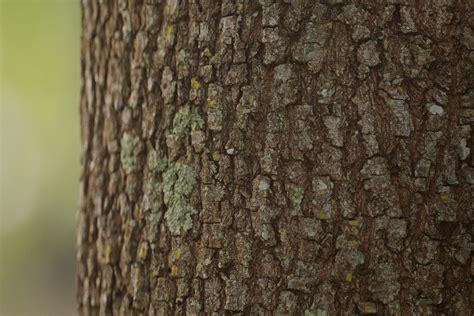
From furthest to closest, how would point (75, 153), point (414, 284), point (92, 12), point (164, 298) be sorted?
point (75, 153), point (92, 12), point (164, 298), point (414, 284)

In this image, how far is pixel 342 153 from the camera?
135 cm

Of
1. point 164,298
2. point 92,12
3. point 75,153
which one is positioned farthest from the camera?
point 75,153

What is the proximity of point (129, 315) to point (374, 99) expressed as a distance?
26.2 inches

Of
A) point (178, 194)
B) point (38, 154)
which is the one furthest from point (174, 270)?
point (38, 154)

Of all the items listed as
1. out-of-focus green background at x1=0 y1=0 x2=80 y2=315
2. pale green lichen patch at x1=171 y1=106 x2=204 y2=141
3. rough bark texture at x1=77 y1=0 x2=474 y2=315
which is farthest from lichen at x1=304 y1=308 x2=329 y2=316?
out-of-focus green background at x1=0 y1=0 x2=80 y2=315

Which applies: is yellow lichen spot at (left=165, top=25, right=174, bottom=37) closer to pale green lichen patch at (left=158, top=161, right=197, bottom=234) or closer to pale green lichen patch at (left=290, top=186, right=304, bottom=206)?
pale green lichen patch at (left=158, top=161, right=197, bottom=234)

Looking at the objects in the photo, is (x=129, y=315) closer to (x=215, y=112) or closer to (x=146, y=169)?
(x=146, y=169)

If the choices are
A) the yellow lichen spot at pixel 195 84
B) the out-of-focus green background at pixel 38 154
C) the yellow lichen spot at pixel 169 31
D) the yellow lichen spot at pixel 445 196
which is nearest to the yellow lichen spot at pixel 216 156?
the yellow lichen spot at pixel 195 84

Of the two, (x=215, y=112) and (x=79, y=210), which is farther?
(x=79, y=210)

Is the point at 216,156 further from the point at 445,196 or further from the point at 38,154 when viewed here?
the point at 38,154

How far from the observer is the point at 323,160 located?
4.44ft

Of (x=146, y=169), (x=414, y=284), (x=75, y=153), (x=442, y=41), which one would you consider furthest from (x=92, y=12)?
(x=75, y=153)

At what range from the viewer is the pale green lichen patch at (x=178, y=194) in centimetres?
144

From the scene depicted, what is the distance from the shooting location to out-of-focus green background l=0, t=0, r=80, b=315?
19.5 ft
